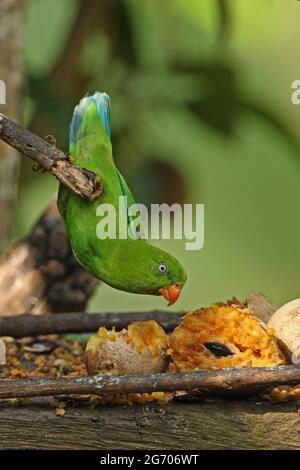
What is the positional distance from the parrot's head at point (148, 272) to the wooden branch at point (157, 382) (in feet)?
0.54

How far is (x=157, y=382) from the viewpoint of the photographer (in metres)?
1.76

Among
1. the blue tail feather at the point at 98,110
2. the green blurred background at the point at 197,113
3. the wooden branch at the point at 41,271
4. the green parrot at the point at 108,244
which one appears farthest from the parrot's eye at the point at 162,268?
the green blurred background at the point at 197,113

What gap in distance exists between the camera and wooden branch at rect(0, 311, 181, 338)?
2.39 meters

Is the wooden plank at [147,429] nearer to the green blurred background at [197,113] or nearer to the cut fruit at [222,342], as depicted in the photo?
the cut fruit at [222,342]

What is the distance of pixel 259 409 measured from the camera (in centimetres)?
186

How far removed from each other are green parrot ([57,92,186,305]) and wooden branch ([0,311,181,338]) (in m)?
0.67

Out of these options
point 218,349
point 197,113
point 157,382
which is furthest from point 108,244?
point 197,113

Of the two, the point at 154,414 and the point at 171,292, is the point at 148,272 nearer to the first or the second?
the point at 171,292

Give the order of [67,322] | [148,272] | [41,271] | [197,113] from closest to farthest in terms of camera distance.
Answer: [148,272] < [67,322] < [41,271] < [197,113]

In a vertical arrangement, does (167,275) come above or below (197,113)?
below

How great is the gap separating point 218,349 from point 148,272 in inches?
13.3

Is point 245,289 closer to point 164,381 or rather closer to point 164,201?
point 164,201

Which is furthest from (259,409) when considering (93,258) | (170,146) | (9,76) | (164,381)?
(170,146)

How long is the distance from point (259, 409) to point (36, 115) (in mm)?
2112
